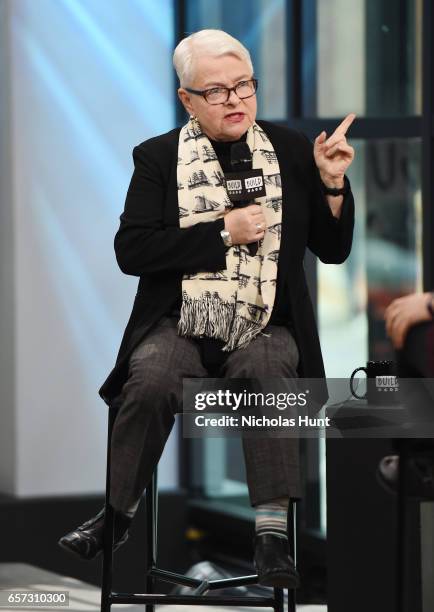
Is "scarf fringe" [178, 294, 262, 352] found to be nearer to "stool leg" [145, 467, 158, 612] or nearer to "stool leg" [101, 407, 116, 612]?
"stool leg" [101, 407, 116, 612]

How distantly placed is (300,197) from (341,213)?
0.11 m

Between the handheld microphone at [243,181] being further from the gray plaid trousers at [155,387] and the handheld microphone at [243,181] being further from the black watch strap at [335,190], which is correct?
the gray plaid trousers at [155,387]

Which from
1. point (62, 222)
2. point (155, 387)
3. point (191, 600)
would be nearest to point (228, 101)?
point (155, 387)

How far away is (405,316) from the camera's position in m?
2.31

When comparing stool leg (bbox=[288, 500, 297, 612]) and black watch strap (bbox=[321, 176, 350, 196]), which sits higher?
black watch strap (bbox=[321, 176, 350, 196])

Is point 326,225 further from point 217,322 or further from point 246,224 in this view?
point 217,322

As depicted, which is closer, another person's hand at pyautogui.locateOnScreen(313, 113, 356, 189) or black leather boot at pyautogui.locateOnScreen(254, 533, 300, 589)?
black leather boot at pyautogui.locateOnScreen(254, 533, 300, 589)

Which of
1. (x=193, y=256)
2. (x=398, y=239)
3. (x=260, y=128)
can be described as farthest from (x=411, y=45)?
(x=193, y=256)

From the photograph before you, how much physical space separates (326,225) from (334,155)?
188 millimetres

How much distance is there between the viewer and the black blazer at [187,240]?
2.95 metres

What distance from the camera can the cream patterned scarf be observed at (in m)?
2.94

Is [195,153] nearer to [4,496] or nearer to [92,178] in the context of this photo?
[92,178]

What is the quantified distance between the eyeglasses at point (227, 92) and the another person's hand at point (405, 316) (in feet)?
2.80

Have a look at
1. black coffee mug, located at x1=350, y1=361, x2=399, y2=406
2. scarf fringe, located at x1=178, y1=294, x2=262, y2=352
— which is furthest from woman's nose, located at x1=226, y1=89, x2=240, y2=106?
black coffee mug, located at x1=350, y1=361, x2=399, y2=406
